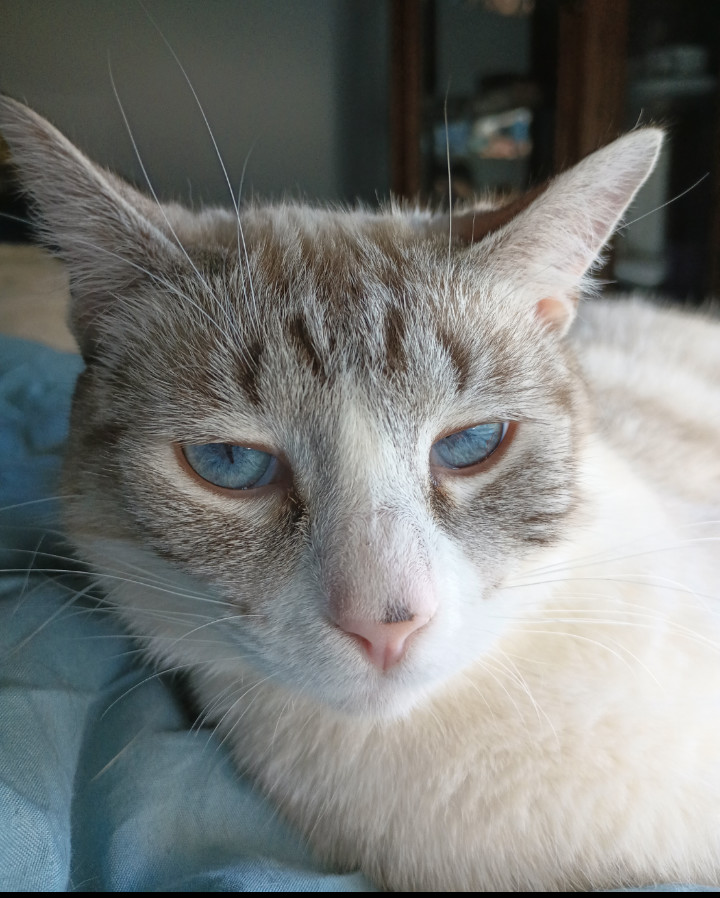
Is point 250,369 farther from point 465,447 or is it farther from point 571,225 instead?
point 571,225

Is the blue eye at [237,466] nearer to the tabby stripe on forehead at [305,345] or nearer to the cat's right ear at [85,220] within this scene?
the tabby stripe on forehead at [305,345]

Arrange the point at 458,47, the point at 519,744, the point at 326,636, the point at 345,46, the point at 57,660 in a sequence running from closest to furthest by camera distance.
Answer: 1. the point at 326,636
2. the point at 519,744
3. the point at 57,660
4. the point at 345,46
5. the point at 458,47

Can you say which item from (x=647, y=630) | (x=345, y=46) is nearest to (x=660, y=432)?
(x=647, y=630)

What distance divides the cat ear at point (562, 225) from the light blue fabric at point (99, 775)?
713mm

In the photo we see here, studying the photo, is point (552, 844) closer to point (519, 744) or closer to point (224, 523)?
point (519, 744)

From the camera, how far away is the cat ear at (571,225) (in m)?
0.87

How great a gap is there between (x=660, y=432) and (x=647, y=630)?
0.55 m

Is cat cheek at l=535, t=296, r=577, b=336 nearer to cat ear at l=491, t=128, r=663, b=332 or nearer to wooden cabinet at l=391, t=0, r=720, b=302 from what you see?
cat ear at l=491, t=128, r=663, b=332

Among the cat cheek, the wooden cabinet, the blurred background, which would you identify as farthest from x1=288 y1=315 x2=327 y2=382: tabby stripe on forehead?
the wooden cabinet

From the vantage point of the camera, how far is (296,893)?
2.35 feet

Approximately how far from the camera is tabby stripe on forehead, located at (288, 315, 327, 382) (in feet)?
2.61

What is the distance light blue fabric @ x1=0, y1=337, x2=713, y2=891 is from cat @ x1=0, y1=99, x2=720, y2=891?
0.21 ft

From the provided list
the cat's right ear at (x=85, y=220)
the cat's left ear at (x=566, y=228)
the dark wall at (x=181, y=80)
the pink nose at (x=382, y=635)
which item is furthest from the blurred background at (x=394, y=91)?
the pink nose at (x=382, y=635)

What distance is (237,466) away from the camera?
802mm
